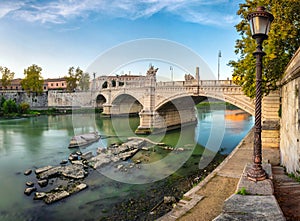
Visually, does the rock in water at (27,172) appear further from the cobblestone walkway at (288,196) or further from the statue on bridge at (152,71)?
the statue on bridge at (152,71)

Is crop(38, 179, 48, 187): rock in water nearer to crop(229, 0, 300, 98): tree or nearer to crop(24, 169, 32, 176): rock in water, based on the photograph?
crop(24, 169, 32, 176): rock in water

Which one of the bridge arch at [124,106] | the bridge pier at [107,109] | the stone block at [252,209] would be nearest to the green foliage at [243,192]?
the stone block at [252,209]

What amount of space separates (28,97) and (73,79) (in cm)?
982

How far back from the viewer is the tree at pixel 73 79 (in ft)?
176

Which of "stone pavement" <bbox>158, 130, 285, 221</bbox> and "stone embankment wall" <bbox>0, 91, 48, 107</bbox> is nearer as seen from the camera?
"stone pavement" <bbox>158, 130, 285, 221</bbox>

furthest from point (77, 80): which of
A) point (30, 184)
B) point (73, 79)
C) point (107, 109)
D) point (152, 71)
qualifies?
point (30, 184)

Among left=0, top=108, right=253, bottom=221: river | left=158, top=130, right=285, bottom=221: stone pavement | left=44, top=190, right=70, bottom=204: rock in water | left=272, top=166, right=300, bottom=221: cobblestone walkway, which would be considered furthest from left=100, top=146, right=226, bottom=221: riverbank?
left=272, top=166, right=300, bottom=221: cobblestone walkway

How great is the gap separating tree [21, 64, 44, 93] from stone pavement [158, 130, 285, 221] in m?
47.4

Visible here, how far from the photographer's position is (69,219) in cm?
800

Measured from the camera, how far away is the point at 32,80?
49938mm

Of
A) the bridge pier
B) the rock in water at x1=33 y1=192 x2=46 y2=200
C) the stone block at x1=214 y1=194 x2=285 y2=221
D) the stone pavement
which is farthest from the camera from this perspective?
the bridge pier

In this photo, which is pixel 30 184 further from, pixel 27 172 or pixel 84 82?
pixel 84 82

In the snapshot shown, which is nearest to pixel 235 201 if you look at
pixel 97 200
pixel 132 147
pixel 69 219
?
pixel 69 219

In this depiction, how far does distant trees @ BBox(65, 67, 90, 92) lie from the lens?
53.8 meters
